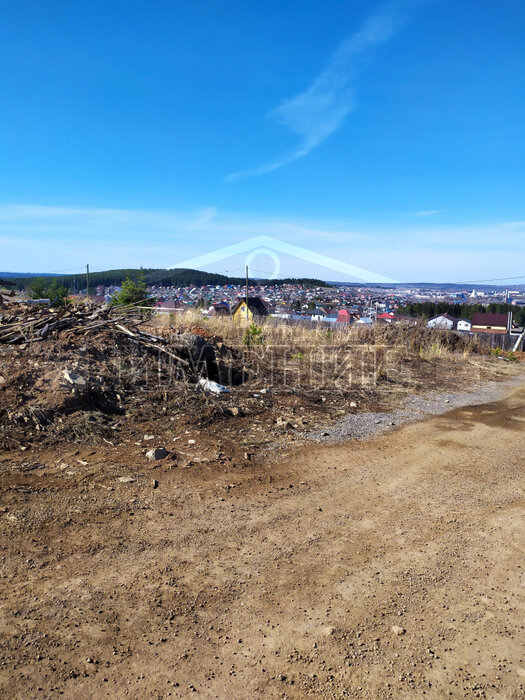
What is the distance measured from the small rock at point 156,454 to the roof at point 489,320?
37.1 metres

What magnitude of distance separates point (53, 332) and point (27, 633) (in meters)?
5.42

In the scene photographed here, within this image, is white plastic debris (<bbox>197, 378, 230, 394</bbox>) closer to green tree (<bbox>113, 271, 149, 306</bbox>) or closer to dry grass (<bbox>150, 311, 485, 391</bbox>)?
dry grass (<bbox>150, 311, 485, 391</bbox>)

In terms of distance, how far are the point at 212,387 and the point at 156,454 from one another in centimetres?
237

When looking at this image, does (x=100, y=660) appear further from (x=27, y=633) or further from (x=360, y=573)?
(x=360, y=573)

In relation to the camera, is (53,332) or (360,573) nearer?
(360,573)

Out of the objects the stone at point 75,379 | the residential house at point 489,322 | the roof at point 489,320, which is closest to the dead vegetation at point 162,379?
the stone at point 75,379

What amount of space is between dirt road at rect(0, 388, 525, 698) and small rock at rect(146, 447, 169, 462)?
27 centimetres

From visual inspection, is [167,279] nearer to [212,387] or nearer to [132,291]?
[132,291]

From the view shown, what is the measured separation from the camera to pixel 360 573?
2807 mm

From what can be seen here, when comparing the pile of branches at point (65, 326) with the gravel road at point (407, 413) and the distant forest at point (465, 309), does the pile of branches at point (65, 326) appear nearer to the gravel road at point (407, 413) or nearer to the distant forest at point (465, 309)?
the gravel road at point (407, 413)

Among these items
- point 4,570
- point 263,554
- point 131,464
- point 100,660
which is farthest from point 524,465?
point 4,570

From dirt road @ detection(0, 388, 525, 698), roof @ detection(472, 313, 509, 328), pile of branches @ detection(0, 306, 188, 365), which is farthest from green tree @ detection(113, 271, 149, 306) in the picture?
roof @ detection(472, 313, 509, 328)

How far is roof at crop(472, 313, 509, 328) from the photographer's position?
35.9 meters

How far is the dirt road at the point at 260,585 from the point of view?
2.02 m
